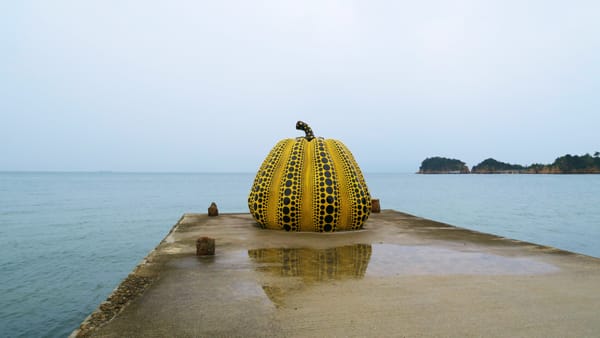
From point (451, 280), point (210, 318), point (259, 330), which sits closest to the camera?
point (259, 330)

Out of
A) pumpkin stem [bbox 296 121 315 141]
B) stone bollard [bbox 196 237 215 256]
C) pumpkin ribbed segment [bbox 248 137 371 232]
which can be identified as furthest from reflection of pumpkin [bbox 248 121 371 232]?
stone bollard [bbox 196 237 215 256]

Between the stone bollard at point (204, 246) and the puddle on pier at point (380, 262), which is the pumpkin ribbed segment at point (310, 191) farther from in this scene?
the stone bollard at point (204, 246)

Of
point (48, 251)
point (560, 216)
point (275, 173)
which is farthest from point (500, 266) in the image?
point (560, 216)

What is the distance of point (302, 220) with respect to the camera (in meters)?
11.4

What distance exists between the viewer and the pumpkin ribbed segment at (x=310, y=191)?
1128 cm

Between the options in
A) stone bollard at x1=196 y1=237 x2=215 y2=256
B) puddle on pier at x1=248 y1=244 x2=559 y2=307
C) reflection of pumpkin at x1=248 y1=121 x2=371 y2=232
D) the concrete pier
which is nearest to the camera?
the concrete pier

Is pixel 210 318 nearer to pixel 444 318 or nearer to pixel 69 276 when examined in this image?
pixel 444 318

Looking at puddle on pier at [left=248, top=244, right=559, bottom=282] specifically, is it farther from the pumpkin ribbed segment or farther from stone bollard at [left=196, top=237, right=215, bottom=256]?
the pumpkin ribbed segment

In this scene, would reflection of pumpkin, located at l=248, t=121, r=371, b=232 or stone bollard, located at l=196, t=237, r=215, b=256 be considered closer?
stone bollard, located at l=196, t=237, r=215, b=256

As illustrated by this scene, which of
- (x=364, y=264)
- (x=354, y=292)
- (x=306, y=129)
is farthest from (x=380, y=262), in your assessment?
(x=306, y=129)

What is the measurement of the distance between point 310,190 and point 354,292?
5579 millimetres

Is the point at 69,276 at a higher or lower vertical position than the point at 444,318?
lower

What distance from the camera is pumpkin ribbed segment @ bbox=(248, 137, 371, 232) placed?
37.0ft

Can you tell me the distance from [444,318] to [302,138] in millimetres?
8723
